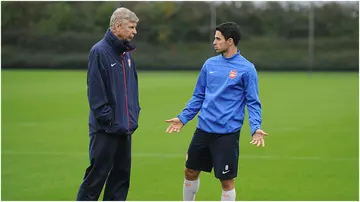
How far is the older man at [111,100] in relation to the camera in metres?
5.45

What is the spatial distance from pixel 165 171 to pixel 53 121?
5.62 meters

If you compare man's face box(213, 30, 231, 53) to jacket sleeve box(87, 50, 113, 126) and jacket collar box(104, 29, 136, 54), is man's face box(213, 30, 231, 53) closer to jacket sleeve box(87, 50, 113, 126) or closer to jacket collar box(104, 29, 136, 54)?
jacket collar box(104, 29, 136, 54)

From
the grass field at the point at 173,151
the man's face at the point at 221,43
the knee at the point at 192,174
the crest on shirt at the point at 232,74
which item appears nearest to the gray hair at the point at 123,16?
the man's face at the point at 221,43

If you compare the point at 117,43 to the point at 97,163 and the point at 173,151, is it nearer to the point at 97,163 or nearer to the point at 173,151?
the point at 97,163

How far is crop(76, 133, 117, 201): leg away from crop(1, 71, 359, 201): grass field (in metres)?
1.45

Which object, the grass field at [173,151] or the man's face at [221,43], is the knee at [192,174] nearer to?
the man's face at [221,43]

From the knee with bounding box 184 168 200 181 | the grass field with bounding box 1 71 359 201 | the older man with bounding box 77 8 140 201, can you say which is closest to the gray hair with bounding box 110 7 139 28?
the older man with bounding box 77 8 140 201

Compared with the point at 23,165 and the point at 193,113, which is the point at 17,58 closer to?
the point at 23,165

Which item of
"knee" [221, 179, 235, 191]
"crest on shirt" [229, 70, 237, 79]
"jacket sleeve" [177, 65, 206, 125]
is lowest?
"knee" [221, 179, 235, 191]

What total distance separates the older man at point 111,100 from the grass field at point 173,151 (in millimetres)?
1535

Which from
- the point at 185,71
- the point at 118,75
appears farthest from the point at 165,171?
the point at 185,71

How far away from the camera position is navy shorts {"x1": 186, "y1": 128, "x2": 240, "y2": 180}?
227 inches

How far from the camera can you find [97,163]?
5.66 metres

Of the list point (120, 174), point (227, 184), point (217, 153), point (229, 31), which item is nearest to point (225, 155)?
point (217, 153)
